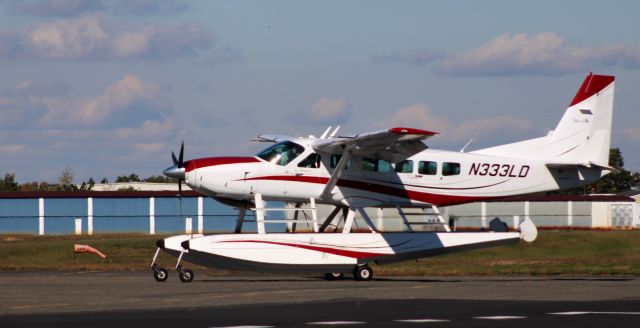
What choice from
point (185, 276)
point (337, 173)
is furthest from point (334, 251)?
point (185, 276)

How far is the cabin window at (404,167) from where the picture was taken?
30.6 m

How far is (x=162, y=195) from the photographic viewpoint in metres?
70.6

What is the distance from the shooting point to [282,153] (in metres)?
29.9

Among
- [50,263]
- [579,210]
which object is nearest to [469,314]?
[50,263]

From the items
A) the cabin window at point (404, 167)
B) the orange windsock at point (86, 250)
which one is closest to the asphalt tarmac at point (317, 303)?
the cabin window at point (404, 167)

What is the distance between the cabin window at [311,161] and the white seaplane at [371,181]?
26mm

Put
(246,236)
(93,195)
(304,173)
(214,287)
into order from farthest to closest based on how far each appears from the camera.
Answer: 1. (93,195)
2. (304,173)
3. (246,236)
4. (214,287)

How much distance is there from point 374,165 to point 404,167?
2.93 ft

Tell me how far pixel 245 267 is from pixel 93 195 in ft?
144

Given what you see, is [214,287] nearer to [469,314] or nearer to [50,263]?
[469,314]

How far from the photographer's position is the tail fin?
3119cm

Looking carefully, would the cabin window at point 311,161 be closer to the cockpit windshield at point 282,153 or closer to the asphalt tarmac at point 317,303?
the cockpit windshield at point 282,153

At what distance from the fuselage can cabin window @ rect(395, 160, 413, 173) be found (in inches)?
0.7

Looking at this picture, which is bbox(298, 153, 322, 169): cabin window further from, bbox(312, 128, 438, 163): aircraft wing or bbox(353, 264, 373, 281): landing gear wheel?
bbox(353, 264, 373, 281): landing gear wheel
